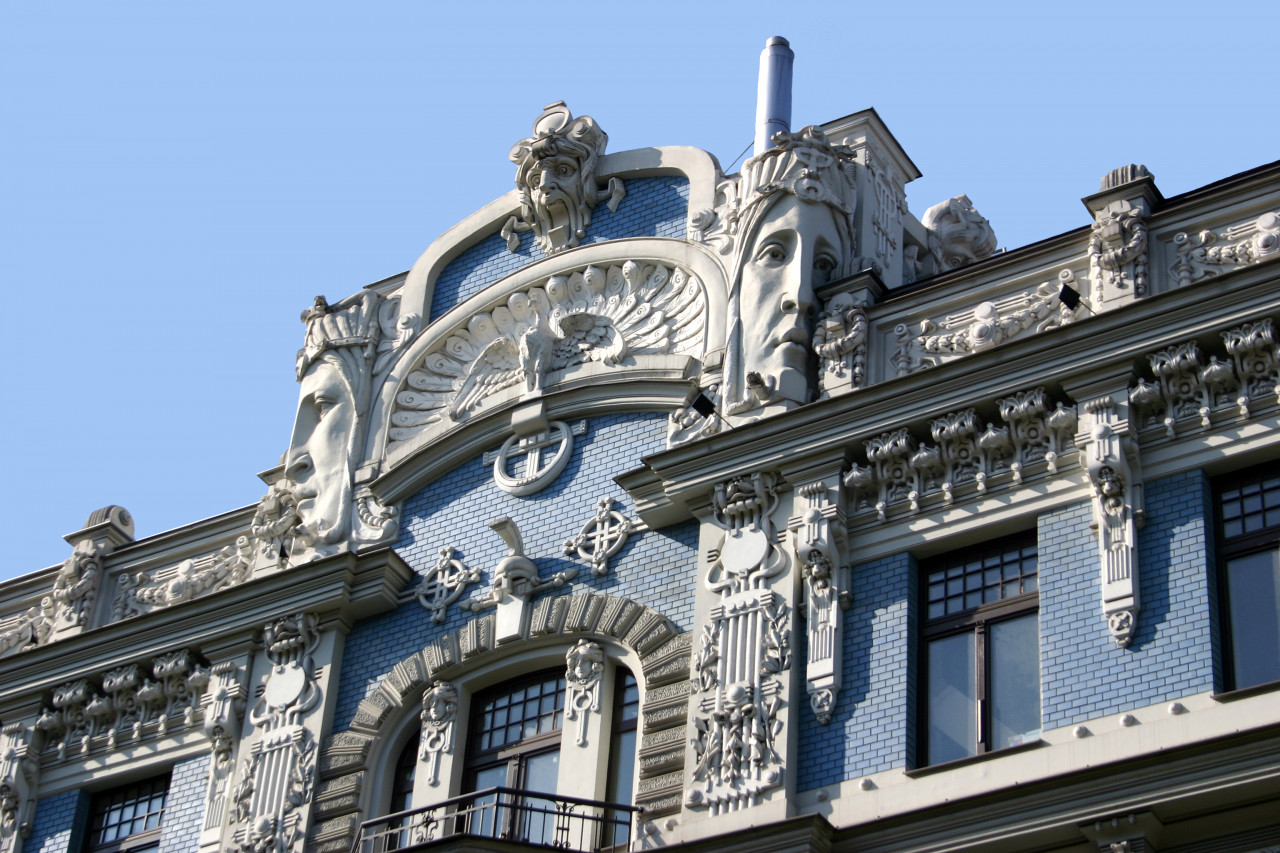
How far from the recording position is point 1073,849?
20125mm

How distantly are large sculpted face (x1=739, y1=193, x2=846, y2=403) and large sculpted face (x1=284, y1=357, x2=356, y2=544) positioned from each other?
514 centimetres

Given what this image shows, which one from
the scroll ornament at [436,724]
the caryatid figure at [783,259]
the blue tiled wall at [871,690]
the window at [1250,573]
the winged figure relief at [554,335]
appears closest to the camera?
the window at [1250,573]

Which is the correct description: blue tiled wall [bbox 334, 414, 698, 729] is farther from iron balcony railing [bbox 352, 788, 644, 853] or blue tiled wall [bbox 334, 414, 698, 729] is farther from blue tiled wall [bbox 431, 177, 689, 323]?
blue tiled wall [bbox 431, 177, 689, 323]

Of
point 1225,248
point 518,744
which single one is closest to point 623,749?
point 518,744

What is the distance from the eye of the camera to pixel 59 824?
2714 centimetres

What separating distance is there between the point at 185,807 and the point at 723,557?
21.9 feet

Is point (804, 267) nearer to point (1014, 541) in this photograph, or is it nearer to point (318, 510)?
point (1014, 541)

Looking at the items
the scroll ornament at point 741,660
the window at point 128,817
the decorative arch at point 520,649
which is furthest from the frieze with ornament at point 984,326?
the window at point 128,817

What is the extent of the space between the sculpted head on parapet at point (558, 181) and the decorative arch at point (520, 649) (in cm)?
501

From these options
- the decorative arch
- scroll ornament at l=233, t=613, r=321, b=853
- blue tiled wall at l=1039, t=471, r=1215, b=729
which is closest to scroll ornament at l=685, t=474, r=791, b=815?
the decorative arch

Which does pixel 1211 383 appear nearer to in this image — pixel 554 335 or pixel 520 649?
pixel 520 649

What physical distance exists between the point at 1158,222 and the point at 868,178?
4.13 metres

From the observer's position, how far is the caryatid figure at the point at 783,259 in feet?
81.7

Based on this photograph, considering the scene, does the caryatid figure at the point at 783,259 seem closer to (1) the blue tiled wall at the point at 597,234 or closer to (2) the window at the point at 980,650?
(1) the blue tiled wall at the point at 597,234
